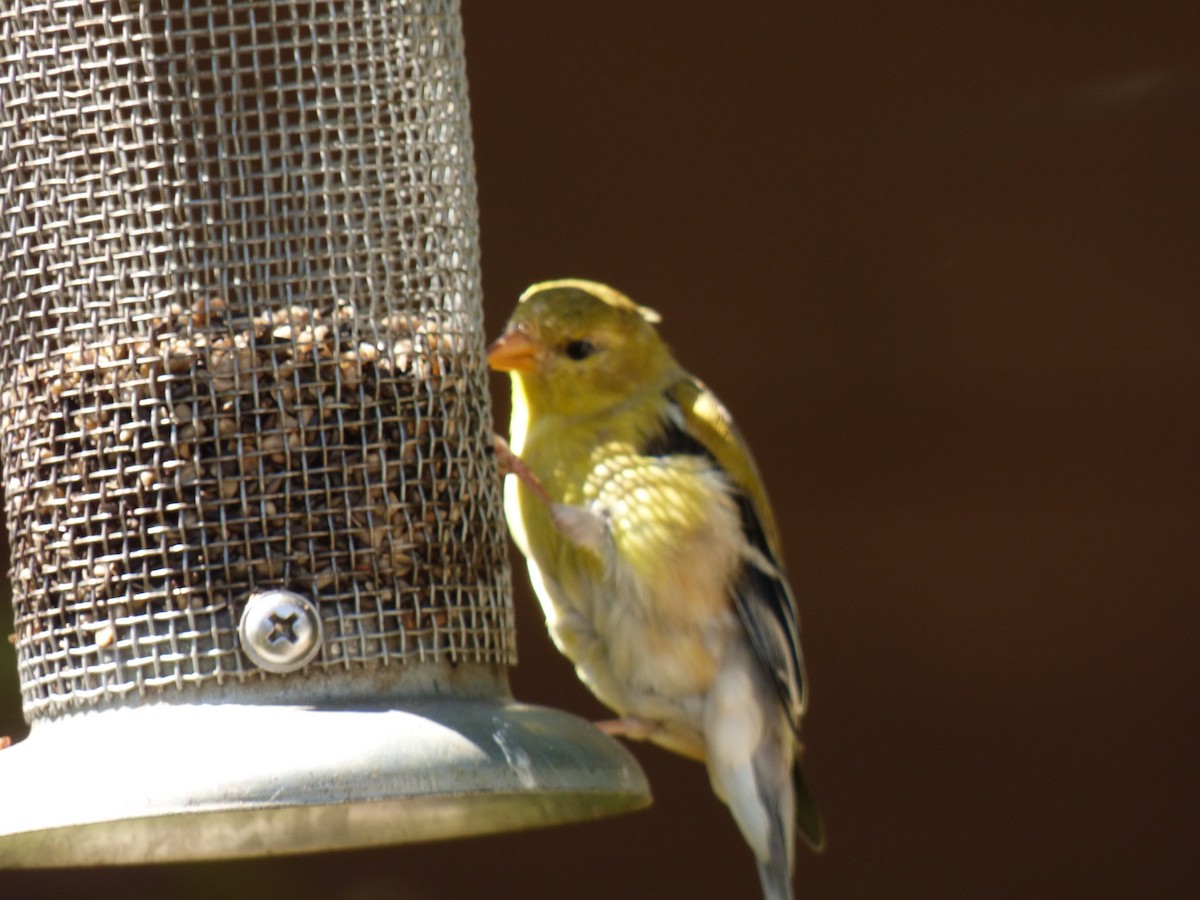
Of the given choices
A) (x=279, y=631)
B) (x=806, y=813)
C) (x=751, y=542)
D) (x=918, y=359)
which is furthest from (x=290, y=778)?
(x=918, y=359)

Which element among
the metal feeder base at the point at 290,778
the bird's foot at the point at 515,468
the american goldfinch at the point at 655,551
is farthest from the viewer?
the american goldfinch at the point at 655,551

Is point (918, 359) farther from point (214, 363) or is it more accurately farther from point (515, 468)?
point (214, 363)

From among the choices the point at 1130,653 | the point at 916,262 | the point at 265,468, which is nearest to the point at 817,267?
the point at 916,262

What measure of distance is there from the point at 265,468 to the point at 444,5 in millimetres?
823

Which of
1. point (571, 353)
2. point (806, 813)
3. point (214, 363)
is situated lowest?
point (806, 813)

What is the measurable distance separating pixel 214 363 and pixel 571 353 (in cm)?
115

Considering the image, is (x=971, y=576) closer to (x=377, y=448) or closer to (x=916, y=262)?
(x=916, y=262)

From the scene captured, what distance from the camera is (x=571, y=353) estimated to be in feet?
12.8

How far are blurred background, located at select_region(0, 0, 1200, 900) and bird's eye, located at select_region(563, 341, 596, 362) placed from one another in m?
1.24

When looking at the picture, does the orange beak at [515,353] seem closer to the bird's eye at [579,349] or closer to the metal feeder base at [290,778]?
the bird's eye at [579,349]

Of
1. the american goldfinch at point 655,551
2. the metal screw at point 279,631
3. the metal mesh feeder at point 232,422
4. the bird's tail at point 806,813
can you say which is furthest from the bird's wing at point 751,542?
the metal screw at point 279,631

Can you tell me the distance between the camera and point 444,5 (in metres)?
3.18

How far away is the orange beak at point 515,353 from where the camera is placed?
3.79 meters

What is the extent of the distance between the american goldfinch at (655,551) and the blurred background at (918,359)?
3.68 ft
